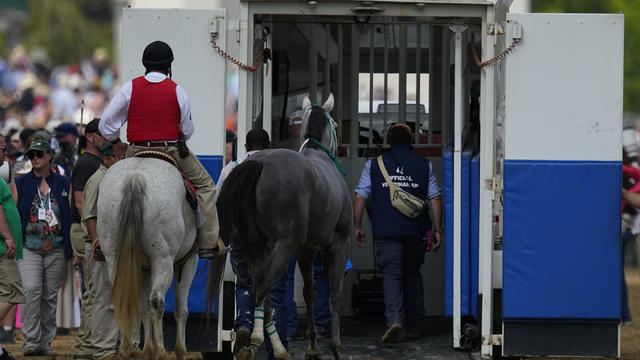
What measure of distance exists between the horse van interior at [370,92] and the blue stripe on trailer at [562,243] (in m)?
1.89

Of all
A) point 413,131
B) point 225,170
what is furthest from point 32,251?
point 413,131

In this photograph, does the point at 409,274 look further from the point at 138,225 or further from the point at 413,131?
the point at 138,225

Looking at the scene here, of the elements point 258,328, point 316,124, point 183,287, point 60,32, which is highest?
point 60,32

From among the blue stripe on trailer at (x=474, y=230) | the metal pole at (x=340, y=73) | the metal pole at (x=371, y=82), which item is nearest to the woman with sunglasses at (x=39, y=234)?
the metal pole at (x=340, y=73)

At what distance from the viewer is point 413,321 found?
10.5 m

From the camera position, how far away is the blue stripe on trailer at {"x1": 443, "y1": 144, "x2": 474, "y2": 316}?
9.75 metres

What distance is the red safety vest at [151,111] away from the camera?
304 inches

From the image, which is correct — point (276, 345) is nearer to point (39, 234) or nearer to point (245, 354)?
point (245, 354)

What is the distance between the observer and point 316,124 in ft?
29.9

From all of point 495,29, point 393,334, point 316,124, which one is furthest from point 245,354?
point 495,29

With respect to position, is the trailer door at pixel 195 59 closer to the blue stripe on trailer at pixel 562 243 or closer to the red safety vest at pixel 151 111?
the red safety vest at pixel 151 111

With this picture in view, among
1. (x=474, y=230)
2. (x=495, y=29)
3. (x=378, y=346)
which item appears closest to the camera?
(x=495, y=29)

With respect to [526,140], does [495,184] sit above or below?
below

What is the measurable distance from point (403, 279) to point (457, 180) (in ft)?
3.74
